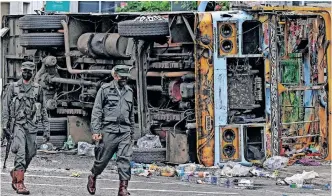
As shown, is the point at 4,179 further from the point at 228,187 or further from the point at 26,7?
the point at 26,7

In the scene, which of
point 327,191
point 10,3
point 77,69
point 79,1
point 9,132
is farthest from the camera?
point 79,1

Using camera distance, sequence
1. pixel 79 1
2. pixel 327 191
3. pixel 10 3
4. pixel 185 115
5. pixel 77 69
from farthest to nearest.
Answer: pixel 79 1, pixel 10 3, pixel 77 69, pixel 185 115, pixel 327 191

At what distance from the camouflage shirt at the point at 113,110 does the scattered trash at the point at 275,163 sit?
391 centimetres

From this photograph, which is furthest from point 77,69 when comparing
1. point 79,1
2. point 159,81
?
point 79,1

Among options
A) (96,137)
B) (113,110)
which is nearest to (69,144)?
(113,110)

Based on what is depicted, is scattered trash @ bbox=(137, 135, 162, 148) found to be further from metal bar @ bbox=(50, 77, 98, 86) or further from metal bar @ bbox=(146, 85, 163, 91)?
metal bar @ bbox=(50, 77, 98, 86)

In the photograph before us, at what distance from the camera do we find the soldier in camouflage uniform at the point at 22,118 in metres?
12.6

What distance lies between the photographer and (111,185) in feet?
45.6

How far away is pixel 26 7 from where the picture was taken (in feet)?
98.7

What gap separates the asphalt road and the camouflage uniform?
65 centimetres

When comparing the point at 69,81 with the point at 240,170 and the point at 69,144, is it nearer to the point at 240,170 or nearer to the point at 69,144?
the point at 69,144

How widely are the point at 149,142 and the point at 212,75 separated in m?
1.52

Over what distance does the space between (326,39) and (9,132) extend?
6.40 metres

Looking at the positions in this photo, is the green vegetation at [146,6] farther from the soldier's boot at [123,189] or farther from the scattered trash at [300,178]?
the soldier's boot at [123,189]
